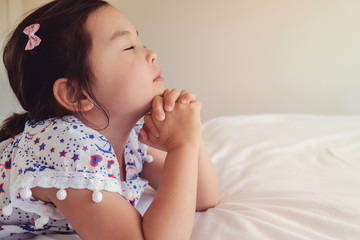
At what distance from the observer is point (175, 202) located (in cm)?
67

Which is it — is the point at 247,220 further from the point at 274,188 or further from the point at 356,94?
the point at 356,94

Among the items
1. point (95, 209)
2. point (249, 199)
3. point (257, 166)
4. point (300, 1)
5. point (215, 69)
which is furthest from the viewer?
point (215, 69)

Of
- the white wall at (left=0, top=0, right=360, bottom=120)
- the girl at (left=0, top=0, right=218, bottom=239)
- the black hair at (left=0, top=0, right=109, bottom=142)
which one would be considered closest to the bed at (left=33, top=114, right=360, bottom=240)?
the girl at (left=0, top=0, right=218, bottom=239)

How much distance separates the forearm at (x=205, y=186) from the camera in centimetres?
89

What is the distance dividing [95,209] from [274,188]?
51 cm

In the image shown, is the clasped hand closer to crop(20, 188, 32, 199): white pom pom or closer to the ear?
the ear

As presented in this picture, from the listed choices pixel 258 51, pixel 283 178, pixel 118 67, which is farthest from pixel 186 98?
pixel 258 51

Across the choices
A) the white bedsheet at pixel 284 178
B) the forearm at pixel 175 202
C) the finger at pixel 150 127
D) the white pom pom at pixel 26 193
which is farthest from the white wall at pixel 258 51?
the white pom pom at pixel 26 193

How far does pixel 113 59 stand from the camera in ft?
2.64

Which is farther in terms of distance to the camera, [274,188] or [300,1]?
[300,1]

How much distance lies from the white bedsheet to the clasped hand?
21 cm

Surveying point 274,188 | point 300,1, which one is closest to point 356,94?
point 300,1

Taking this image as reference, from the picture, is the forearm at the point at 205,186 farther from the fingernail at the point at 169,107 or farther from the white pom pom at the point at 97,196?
the white pom pom at the point at 97,196

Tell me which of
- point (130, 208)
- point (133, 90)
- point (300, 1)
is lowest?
point (130, 208)
